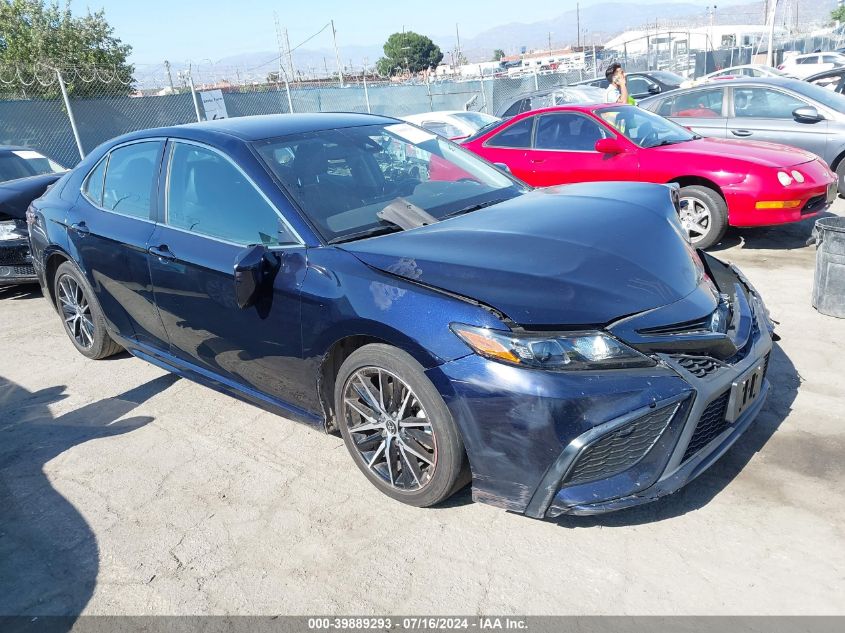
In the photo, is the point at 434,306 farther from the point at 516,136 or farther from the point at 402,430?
the point at 516,136

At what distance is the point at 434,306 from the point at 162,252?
185 centimetres

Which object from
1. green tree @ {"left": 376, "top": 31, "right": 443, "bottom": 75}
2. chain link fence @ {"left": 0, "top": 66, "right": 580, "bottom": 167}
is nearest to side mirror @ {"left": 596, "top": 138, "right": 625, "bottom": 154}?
chain link fence @ {"left": 0, "top": 66, "right": 580, "bottom": 167}

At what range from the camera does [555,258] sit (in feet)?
9.34

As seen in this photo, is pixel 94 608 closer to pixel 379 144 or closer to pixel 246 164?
pixel 246 164

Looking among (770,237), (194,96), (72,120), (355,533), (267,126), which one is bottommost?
(770,237)

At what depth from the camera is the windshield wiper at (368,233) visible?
10.5 ft

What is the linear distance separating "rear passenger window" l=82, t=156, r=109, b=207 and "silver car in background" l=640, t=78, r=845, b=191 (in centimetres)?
707

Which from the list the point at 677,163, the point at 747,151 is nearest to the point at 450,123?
the point at 677,163

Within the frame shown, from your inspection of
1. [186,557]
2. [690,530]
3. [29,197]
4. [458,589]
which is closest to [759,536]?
[690,530]

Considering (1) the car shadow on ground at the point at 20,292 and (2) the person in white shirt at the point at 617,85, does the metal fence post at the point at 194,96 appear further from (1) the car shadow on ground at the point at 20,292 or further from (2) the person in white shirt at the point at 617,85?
(2) the person in white shirt at the point at 617,85

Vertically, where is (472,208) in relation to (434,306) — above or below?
above

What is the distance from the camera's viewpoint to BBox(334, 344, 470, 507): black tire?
274 cm

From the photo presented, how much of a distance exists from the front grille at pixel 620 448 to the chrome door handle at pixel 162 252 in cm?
240

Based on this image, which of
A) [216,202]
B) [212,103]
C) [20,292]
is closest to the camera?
[216,202]
